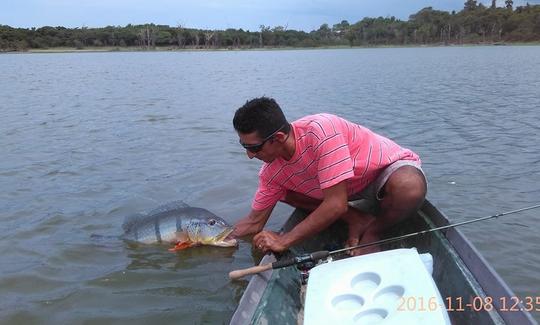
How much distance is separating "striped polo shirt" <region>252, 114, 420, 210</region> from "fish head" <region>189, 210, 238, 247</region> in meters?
0.59

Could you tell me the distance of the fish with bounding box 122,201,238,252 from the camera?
Result: 192 inches

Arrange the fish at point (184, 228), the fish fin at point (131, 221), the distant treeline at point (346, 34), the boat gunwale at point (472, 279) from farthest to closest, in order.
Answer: the distant treeline at point (346, 34), the fish fin at point (131, 221), the fish at point (184, 228), the boat gunwale at point (472, 279)

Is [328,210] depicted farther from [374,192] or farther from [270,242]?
[374,192]

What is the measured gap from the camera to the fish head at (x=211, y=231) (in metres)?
4.88

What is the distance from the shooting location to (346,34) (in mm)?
133750

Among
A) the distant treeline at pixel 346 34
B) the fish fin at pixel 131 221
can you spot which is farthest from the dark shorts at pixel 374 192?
the distant treeline at pixel 346 34

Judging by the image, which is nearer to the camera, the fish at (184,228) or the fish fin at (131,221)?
the fish at (184,228)

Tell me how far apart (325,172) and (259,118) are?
0.60 m

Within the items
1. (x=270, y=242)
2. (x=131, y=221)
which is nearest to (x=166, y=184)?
(x=131, y=221)

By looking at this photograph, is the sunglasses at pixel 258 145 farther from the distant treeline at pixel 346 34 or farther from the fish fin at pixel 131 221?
the distant treeline at pixel 346 34

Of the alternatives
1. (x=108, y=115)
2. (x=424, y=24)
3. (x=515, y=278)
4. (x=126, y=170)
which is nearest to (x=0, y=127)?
(x=108, y=115)

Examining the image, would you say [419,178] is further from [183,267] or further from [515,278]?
[183,267]

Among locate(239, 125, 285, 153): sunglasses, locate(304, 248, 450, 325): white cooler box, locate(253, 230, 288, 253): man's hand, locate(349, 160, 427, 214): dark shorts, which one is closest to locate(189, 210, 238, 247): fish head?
locate(253, 230, 288, 253): man's hand

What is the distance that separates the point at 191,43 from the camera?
5032 inches
